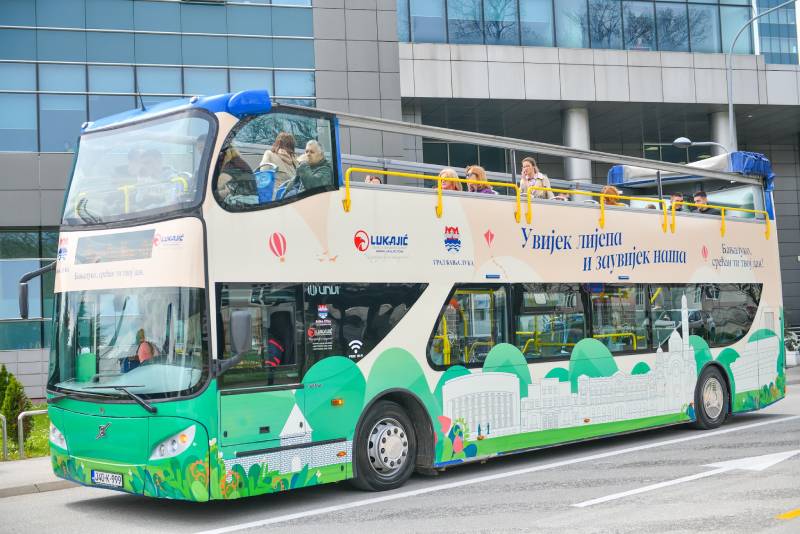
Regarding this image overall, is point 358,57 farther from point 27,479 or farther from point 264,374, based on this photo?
point 264,374

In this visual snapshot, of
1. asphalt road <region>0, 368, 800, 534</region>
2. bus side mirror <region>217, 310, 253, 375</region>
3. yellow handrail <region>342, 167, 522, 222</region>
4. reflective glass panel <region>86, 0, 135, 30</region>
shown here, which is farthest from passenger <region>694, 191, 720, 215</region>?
reflective glass panel <region>86, 0, 135, 30</region>

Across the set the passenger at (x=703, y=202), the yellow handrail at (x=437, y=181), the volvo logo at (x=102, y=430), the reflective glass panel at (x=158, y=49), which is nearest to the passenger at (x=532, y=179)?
the yellow handrail at (x=437, y=181)

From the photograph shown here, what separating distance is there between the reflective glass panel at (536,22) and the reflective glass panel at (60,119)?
15.3 metres

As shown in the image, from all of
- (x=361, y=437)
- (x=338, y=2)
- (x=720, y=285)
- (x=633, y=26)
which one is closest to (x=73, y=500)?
(x=361, y=437)

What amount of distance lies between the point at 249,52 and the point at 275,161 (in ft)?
68.9

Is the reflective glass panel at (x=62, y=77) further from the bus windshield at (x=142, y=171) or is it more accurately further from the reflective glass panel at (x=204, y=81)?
the bus windshield at (x=142, y=171)

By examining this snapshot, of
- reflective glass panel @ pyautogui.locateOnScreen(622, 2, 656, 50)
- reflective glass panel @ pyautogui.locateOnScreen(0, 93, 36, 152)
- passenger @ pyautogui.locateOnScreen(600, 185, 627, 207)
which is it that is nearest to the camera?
passenger @ pyautogui.locateOnScreen(600, 185, 627, 207)

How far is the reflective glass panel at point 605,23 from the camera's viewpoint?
35.2m

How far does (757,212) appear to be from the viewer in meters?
15.9

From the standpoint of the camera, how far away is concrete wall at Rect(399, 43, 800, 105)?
32781 mm

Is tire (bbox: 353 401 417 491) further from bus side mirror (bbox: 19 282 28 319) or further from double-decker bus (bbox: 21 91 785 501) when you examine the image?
bus side mirror (bbox: 19 282 28 319)

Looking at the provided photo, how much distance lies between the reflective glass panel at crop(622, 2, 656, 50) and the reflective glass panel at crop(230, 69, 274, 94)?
13869 millimetres

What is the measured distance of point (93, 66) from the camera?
27.7 m

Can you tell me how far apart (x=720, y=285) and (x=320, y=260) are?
25.5 ft
